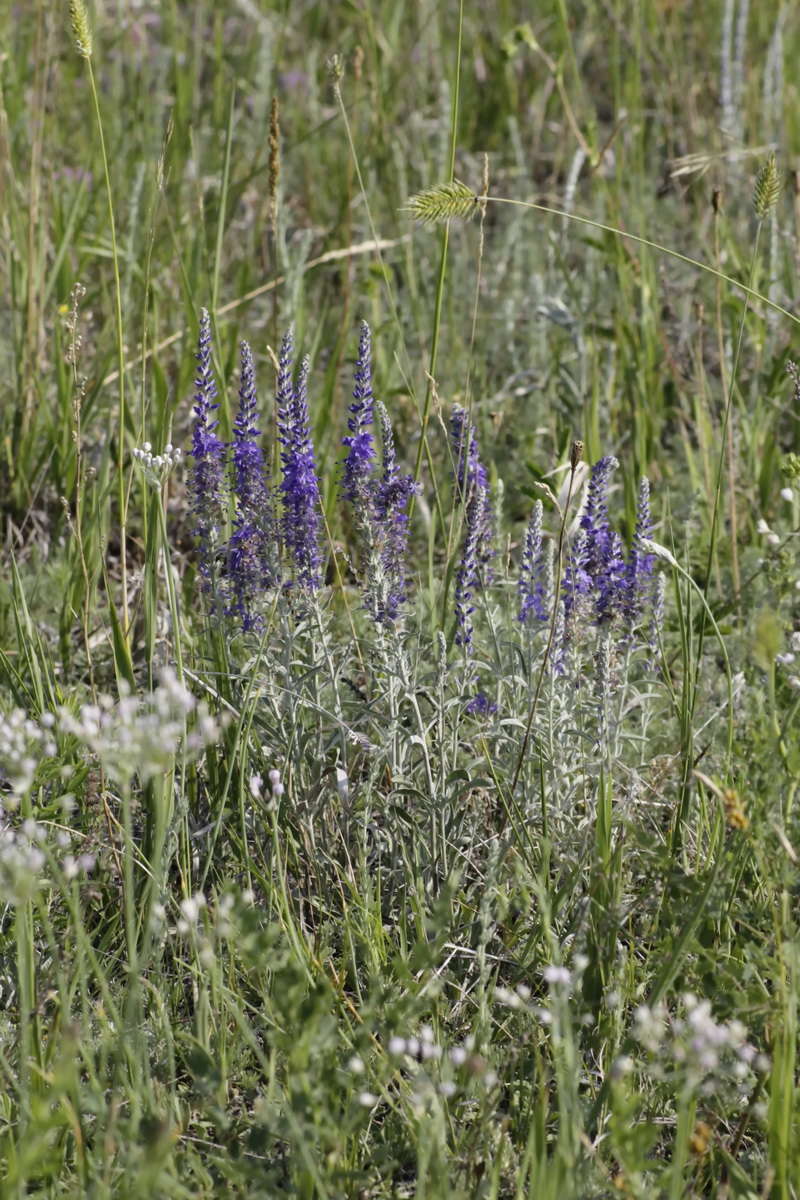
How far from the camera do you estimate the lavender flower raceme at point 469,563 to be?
7.32 ft

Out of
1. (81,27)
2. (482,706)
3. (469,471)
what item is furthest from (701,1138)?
(81,27)

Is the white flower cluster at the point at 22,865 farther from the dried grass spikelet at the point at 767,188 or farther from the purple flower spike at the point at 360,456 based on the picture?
the dried grass spikelet at the point at 767,188

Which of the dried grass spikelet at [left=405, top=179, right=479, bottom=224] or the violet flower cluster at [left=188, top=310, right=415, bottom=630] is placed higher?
the dried grass spikelet at [left=405, top=179, right=479, bottom=224]

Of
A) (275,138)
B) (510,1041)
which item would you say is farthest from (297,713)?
(275,138)

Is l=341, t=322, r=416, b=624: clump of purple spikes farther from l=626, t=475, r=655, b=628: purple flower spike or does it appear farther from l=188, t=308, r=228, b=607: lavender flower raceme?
l=626, t=475, r=655, b=628: purple flower spike

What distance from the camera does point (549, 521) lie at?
11.2 feet

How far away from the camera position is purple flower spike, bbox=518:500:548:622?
2.24 metres

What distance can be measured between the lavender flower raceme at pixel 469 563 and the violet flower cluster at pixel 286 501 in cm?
14

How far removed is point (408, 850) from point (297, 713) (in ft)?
1.12

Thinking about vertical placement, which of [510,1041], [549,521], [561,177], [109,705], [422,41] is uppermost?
[422,41]

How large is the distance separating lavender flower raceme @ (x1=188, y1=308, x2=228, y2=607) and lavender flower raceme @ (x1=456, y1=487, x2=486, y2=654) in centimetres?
47

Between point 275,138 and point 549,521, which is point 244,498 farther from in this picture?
point 549,521

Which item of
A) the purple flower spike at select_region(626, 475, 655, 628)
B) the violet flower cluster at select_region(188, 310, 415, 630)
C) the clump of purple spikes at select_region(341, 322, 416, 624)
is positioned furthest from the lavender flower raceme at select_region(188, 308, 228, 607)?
the purple flower spike at select_region(626, 475, 655, 628)

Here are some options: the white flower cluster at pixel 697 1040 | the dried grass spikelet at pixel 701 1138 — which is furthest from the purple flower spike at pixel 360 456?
the dried grass spikelet at pixel 701 1138
